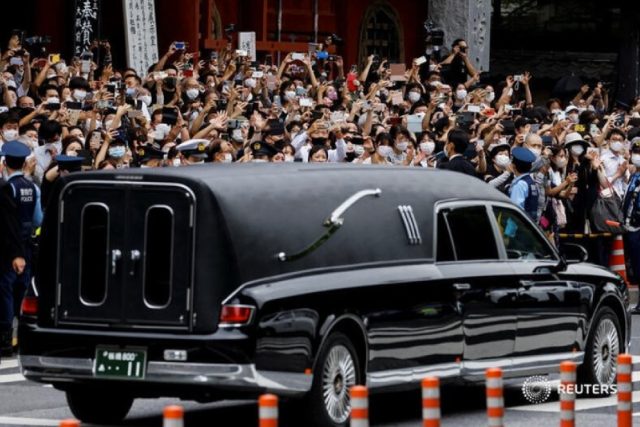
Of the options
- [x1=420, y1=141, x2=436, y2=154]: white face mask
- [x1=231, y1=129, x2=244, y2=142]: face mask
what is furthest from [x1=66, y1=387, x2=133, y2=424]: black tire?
[x1=420, y1=141, x2=436, y2=154]: white face mask

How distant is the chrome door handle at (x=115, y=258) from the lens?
40.5 feet

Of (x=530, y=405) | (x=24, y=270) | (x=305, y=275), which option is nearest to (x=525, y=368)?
(x=530, y=405)

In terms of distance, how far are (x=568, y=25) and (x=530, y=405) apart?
3671 centimetres

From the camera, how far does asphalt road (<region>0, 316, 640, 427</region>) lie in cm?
1303

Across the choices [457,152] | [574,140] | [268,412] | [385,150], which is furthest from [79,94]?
[268,412]

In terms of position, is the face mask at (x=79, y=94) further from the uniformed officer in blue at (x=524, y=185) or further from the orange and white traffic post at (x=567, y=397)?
the orange and white traffic post at (x=567, y=397)

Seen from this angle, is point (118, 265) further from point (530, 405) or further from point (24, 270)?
point (24, 270)

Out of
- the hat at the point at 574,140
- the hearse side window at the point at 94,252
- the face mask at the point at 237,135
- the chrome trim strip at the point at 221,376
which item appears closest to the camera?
the chrome trim strip at the point at 221,376

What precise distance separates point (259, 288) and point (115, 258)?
0.97 meters

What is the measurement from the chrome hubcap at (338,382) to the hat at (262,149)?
7.71 metres

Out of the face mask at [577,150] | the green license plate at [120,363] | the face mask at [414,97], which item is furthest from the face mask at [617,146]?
the green license plate at [120,363]

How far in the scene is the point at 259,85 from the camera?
26.7m

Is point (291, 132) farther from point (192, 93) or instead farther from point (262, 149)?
point (262, 149)

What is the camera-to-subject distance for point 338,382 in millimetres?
12477
